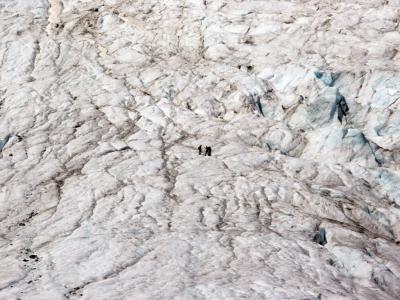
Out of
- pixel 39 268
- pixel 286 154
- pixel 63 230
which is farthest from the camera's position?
pixel 286 154

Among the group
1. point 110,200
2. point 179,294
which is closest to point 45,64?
point 110,200

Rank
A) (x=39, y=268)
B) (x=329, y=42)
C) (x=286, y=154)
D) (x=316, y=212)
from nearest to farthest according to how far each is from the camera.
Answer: (x=39, y=268)
(x=316, y=212)
(x=286, y=154)
(x=329, y=42)

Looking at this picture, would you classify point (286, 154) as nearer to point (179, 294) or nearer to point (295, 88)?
point (295, 88)

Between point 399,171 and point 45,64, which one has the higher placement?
point 45,64

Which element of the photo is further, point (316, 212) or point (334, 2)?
point (334, 2)

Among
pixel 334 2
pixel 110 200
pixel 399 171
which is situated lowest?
pixel 399 171

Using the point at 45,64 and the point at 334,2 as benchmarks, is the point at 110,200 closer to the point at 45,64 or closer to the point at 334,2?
the point at 45,64
